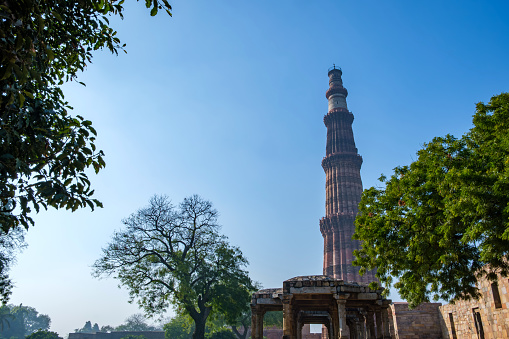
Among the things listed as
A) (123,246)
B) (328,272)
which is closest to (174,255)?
(123,246)

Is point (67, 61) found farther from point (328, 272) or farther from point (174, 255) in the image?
point (328, 272)

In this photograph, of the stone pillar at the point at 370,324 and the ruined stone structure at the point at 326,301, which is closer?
the ruined stone structure at the point at 326,301

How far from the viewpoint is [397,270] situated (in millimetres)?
11094

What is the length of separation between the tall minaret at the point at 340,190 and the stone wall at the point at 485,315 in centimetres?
2306

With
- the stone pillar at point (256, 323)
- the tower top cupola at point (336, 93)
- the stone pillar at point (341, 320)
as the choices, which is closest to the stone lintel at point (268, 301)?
the stone pillar at point (256, 323)

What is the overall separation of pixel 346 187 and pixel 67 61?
144 ft

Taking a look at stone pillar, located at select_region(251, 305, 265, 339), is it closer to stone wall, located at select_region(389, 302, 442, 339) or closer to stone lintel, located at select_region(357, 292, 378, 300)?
stone lintel, located at select_region(357, 292, 378, 300)

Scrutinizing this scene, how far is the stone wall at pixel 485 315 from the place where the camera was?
576 inches

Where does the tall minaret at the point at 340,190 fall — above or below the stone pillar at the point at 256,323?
above

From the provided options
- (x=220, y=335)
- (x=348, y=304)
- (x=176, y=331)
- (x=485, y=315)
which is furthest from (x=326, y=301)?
(x=176, y=331)

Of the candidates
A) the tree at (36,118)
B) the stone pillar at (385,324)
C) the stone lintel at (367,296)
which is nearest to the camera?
the tree at (36,118)

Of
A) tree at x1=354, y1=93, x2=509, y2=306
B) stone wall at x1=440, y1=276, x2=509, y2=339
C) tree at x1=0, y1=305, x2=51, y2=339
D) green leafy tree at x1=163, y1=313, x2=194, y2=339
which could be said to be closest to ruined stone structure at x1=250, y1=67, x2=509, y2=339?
stone wall at x1=440, y1=276, x2=509, y2=339

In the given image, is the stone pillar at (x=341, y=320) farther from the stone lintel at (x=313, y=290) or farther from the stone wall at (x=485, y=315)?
the stone wall at (x=485, y=315)

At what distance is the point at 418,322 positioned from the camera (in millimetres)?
23969
